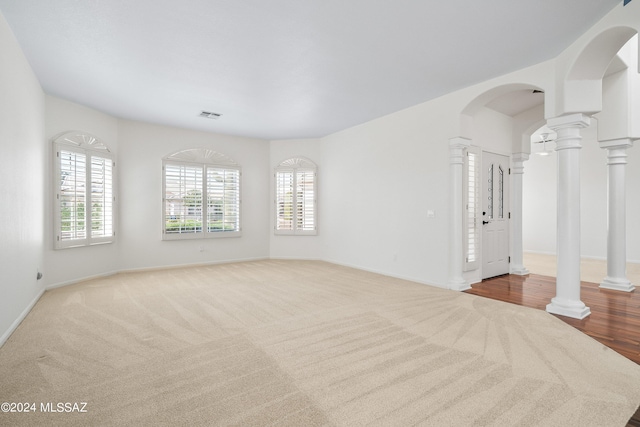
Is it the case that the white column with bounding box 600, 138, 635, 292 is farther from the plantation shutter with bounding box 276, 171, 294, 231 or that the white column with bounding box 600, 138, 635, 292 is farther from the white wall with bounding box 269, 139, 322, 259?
the plantation shutter with bounding box 276, 171, 294, 231

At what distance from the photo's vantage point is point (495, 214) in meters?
5.71

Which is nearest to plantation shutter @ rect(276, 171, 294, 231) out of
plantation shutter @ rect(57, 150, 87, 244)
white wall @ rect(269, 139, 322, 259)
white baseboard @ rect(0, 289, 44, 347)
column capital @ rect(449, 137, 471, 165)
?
white wall @ rect(269, 139, 322, 259)

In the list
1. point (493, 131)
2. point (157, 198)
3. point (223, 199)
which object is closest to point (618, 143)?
point (493, 131)

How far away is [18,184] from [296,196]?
200 inches

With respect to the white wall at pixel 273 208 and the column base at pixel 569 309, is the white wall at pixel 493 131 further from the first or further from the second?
the white wall at pixel 273 208

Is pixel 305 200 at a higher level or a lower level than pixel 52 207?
higher

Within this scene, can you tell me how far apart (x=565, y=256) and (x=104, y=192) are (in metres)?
7.06

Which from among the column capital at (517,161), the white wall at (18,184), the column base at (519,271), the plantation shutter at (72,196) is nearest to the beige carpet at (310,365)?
the white wall at (18,184)

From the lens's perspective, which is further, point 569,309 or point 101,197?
point 101,197

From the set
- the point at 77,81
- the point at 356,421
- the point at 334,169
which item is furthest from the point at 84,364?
the point at 334,169

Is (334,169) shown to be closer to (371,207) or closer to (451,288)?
(371,207)

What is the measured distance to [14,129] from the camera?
10.4 ft

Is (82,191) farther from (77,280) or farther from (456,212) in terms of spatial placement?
(456,212)

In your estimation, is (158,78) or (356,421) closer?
(356,421)
